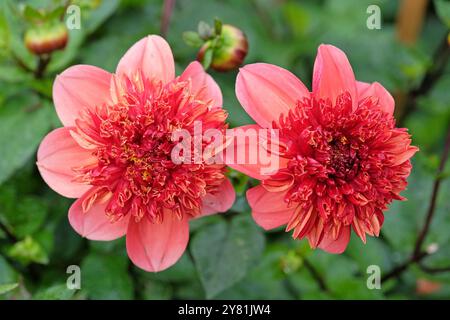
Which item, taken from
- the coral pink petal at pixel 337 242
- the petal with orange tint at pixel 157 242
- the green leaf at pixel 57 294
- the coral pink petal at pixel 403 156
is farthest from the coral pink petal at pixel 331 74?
the green leaf at pixel 57 294

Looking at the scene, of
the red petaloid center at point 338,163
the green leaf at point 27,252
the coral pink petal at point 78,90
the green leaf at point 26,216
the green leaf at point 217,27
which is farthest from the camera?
the green leaf at point 26,216

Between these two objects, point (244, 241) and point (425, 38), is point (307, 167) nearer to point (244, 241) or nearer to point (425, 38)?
point (244, 241)

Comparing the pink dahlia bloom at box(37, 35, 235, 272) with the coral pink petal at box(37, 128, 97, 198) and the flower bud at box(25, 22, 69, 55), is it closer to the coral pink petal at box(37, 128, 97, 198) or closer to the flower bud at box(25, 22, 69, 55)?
the coral pink petal at box(37, 128, 97, 198)

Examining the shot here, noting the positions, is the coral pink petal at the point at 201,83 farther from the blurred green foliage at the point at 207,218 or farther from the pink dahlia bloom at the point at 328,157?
the blurred green foliage at the point at 207,218

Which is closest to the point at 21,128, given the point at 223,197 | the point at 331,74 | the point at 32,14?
the point at 32,14

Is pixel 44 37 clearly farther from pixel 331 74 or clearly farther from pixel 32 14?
pixel 331 74

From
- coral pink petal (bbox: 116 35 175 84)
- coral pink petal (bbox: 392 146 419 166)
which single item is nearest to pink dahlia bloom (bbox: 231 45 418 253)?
coral pink petal (bbox: 392 146 419 166)
